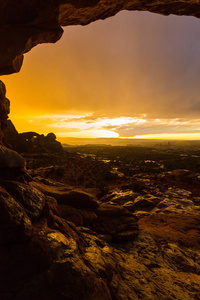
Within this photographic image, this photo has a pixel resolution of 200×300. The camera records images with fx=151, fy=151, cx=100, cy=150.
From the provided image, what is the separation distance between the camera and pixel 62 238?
500 centimetres

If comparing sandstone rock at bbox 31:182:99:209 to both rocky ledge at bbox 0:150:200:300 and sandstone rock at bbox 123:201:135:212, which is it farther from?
sandstone rock at bbox 123:201:135:212

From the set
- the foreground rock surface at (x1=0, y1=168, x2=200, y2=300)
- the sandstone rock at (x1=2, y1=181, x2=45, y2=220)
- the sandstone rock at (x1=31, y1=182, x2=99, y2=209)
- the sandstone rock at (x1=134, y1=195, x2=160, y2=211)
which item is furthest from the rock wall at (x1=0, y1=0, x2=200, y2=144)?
the sandstone rock at (x1=134, y1=195, x2=160, y2=211)

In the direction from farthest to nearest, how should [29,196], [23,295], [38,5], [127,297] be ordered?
[38,5], [29,196], [127,297], [23,295]

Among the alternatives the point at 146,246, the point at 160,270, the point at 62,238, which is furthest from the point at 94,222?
the point at 62,238

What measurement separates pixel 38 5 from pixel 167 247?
567 inches

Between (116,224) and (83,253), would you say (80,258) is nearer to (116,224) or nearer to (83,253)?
(83,253)

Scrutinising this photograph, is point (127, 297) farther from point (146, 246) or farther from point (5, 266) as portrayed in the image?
point (146, 246)

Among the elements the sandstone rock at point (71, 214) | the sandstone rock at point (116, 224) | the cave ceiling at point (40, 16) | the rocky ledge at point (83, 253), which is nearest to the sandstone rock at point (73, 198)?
the rocky ledge at point (83, 253)

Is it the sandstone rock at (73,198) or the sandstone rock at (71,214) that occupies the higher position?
the sandstone rock at (73,198)

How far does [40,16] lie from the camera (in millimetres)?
8039

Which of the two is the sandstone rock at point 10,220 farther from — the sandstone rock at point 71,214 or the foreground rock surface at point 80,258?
the sandstone rock at point 71,214

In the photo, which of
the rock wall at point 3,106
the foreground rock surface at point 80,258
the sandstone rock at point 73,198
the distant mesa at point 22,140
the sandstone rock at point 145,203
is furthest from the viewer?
the distant mesa at point 22,140

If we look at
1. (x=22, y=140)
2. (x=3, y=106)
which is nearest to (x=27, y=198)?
(x=3, y=106)

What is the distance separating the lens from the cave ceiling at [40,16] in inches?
299
